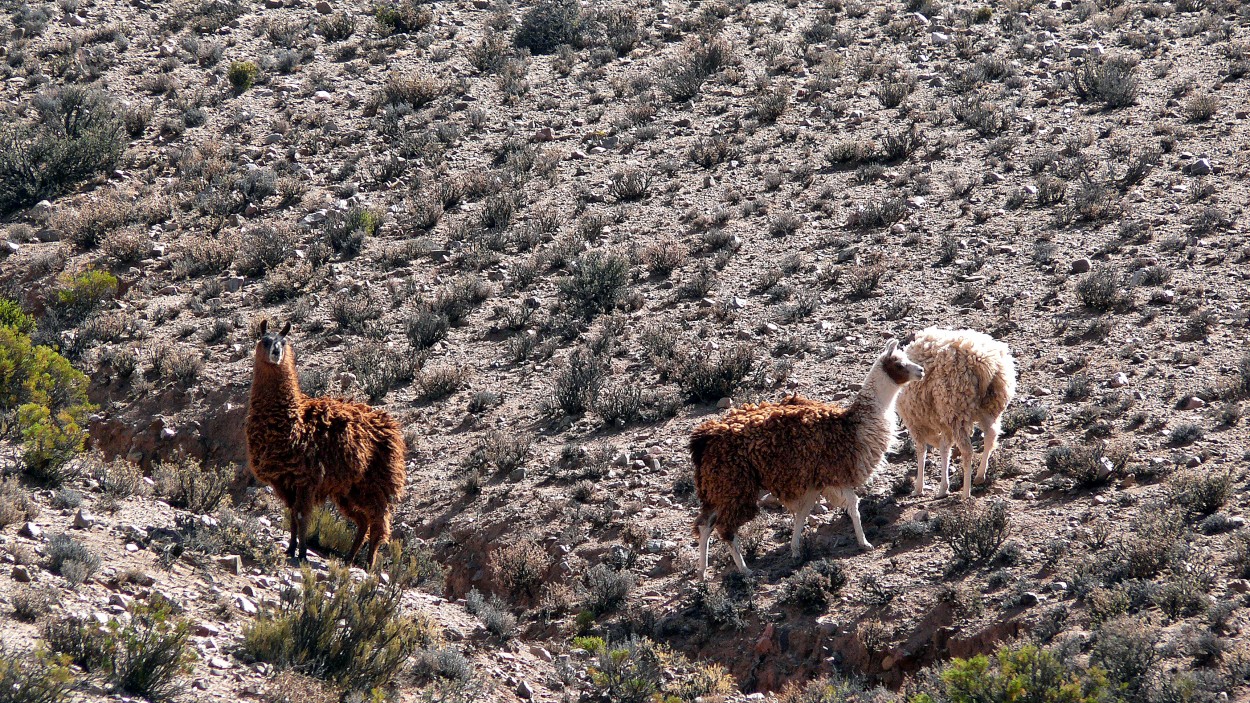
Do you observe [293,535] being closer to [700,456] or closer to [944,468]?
[700,456]

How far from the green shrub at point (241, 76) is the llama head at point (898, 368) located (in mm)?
19423

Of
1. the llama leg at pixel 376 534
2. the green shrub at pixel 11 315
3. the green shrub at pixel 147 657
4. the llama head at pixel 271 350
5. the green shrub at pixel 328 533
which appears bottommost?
the green shrub at pixel 328 533

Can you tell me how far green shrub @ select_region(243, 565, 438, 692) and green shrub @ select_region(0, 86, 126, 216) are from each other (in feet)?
53.2

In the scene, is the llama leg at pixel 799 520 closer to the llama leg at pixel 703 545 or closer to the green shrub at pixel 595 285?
the llama leg at pixel 703 545

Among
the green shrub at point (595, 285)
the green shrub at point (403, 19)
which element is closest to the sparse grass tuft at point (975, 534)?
the green shrub at point (595, 285)

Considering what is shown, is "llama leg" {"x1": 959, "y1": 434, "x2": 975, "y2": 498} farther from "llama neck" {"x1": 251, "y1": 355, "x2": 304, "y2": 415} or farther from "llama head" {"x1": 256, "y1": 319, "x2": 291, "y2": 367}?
"llama head" {"x1": 256, "y1": 319, "x2": 291, "y2": 367}

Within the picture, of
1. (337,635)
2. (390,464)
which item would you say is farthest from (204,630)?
(390,464)

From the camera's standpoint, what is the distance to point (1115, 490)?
11477mm

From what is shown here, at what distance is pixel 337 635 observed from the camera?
336 inches

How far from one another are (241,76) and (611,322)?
540 inches

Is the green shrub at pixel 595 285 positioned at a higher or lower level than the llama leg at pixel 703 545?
higher

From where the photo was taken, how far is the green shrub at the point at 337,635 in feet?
26.9

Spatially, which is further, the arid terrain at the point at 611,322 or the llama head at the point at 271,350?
the llama head at the point at 271,350

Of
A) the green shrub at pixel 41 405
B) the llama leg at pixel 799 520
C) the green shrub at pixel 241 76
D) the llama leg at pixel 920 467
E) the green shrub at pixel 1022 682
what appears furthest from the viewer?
the green shrub at pixel 241 76
